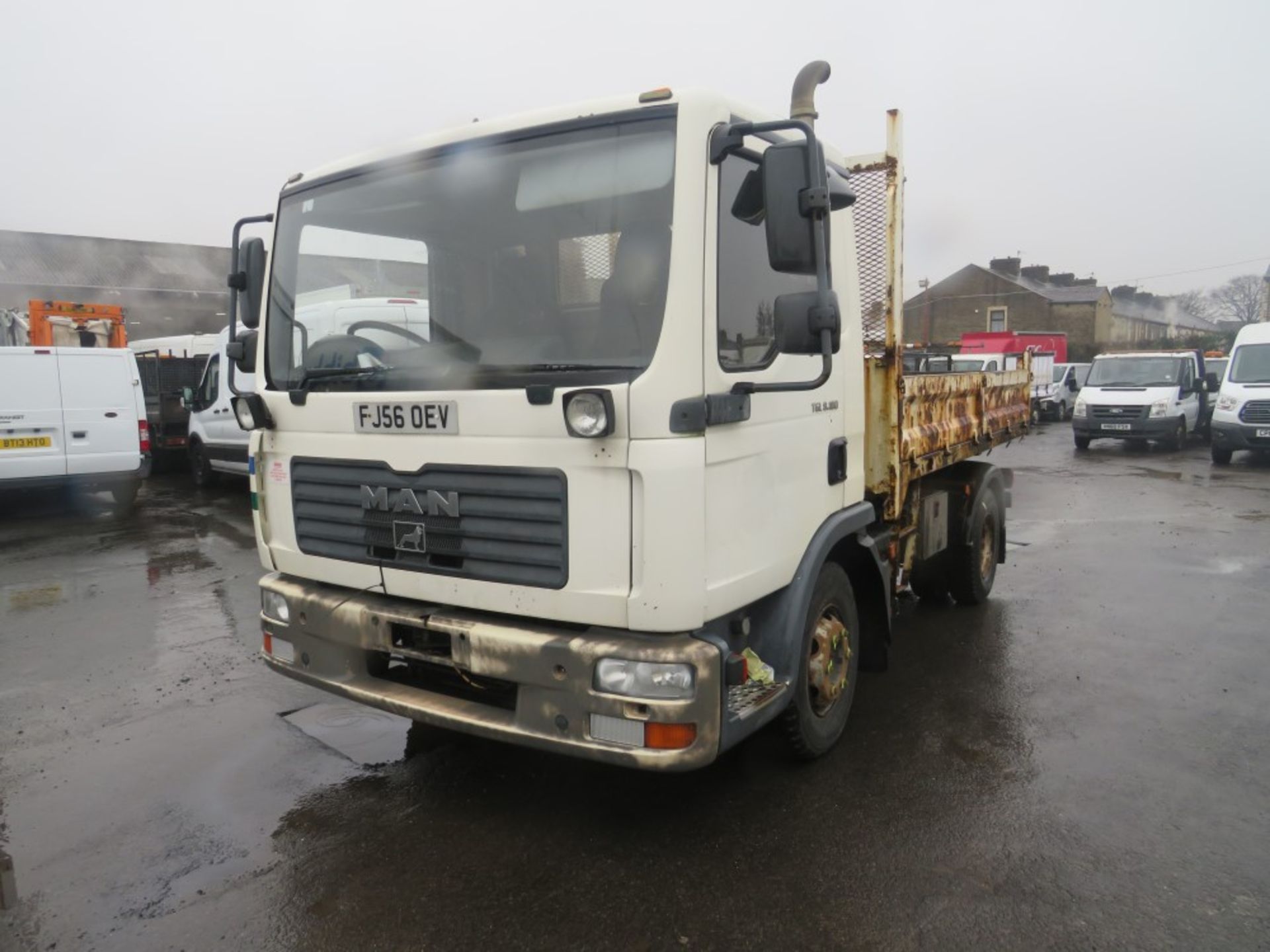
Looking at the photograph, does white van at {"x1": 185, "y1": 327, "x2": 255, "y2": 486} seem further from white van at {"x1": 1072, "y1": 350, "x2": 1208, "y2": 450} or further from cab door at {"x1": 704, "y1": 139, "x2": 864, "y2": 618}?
white van at {"x1": 1072, "y1": 350, "x2": 1208, "y2": 450}

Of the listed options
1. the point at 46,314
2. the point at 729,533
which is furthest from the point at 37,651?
the point at 46,314

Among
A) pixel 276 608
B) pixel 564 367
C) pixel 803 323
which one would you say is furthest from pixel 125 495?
pixel 803 323

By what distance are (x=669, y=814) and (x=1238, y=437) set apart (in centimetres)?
1502

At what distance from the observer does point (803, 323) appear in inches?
110

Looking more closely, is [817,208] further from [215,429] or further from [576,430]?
[215,429]

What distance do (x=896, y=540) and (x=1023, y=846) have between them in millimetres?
1872

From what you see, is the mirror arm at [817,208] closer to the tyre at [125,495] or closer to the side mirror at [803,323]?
the side mirror at [803,323]

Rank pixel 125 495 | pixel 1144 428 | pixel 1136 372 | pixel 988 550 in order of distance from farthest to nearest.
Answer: pixel 1136 372 → pixel 1144 428 → pixel 125 495 → pixel 988 550

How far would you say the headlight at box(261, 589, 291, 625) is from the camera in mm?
3621

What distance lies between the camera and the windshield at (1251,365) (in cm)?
1470

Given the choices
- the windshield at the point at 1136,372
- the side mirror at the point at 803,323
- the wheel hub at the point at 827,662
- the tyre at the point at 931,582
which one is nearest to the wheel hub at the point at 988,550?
the tyre at the point at 931,582

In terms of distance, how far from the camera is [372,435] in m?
3.25

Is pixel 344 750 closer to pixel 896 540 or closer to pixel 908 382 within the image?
pixel 896 540

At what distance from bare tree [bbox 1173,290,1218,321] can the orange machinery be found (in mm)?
81596
